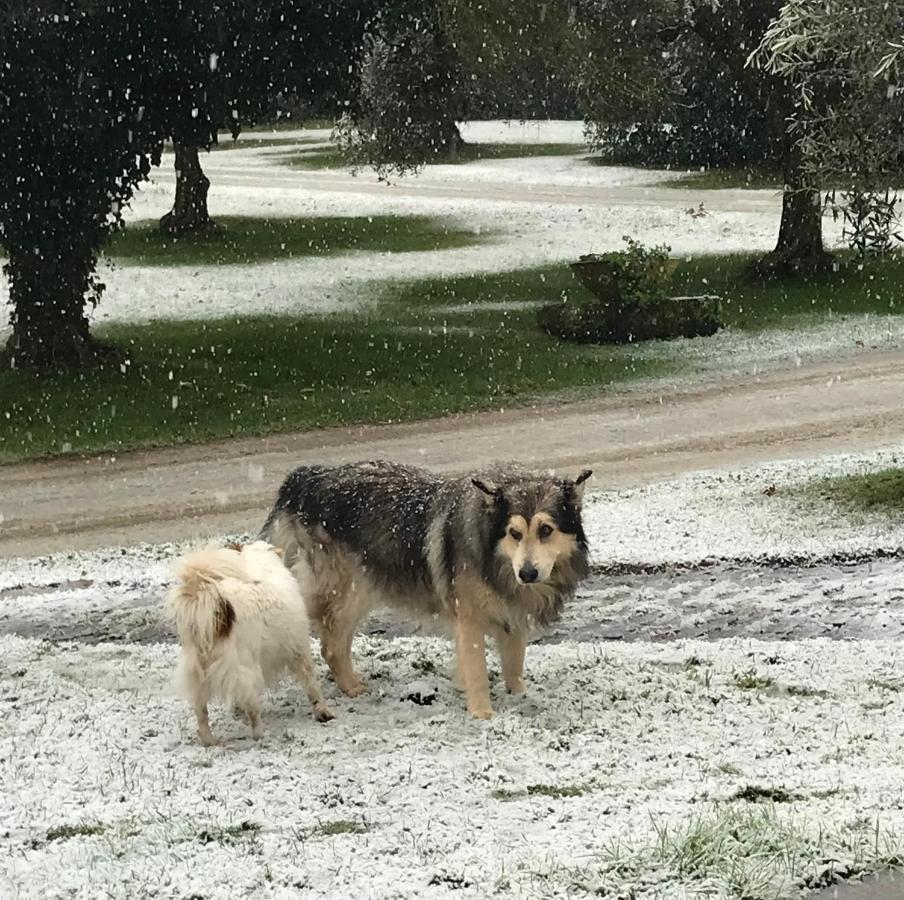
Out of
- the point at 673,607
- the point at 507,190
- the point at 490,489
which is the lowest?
the point at 673,607

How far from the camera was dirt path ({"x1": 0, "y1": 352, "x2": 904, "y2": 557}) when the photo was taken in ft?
48.7

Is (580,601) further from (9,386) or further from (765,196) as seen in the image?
(765,196)

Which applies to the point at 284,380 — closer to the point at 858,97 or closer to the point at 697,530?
the point at 697,530

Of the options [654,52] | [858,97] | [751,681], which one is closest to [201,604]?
[751,681]

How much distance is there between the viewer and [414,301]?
29.3 meters

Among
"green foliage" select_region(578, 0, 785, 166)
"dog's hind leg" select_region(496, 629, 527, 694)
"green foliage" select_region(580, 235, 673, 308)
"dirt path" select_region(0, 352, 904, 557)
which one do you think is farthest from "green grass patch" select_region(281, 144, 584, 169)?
"dog's hind leg" select_region(496, 629, 527, 694)

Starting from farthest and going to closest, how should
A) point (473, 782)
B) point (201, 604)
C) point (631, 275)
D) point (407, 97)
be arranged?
1. point (407, 97)
2. point (631, 275)
3. point (201, 604)
4. point (473, 782)

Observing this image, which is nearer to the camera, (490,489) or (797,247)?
(490,489)

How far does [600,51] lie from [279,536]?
16.2 m

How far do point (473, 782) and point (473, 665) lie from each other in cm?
140

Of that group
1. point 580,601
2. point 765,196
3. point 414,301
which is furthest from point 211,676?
point 765,196

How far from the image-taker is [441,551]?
8203 mm

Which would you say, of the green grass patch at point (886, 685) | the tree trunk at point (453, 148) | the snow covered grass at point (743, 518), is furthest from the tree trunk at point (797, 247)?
the tree trunk at point (453, 148)

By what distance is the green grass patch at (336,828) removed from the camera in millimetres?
6133
